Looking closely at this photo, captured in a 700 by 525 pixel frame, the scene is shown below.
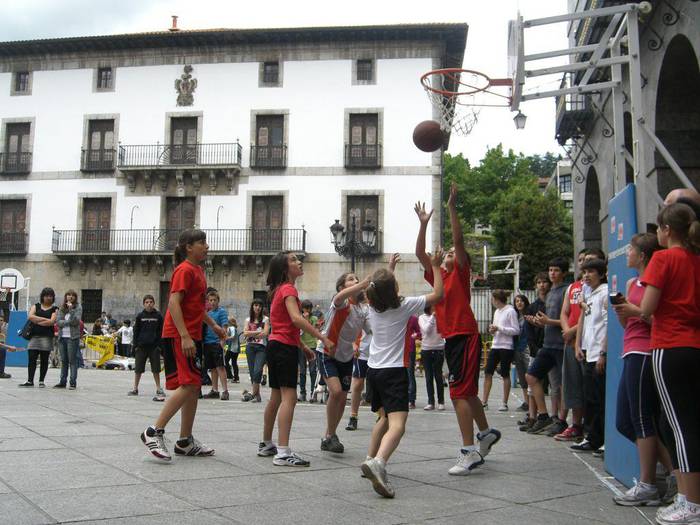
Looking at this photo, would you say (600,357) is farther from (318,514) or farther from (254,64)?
(254,64)

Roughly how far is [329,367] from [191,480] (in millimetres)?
2343

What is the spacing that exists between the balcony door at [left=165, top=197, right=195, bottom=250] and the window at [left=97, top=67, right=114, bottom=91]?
6.21 meters

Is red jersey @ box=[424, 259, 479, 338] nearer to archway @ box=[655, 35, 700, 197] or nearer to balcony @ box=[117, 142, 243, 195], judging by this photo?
archway @ box=[655, 35, 700, 197]

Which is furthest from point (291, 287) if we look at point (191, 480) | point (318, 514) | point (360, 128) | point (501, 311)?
point (360, 128)

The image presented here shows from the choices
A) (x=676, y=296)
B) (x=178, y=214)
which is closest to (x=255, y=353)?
(x=676, y=296)

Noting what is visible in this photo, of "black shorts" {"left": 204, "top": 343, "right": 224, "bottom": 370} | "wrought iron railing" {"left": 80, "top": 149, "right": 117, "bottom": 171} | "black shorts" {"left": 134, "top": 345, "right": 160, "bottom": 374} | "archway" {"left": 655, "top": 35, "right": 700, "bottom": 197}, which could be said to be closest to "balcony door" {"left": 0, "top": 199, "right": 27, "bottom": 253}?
"wrought iron railing" {"left": 80, "top": 149, "right": 117, "bottom": 171}

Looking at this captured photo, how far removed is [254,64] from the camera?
31.6 metres

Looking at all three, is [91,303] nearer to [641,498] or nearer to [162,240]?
[162,240]

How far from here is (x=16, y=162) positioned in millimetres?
33156

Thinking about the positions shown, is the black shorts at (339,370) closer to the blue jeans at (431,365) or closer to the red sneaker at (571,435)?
the red sneaker at (571,435)

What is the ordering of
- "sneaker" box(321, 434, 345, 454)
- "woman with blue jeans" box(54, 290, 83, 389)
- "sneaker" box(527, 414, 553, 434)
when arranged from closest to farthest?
1. "sneaker" box(321, 434, 345, 454)
2. "sneaker" box(527, 414, 553, 434)
3. "woman with blue jeans" box(54, 290, 83, 389)

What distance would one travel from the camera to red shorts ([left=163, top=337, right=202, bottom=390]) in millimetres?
6195

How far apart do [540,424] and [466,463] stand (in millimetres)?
3266

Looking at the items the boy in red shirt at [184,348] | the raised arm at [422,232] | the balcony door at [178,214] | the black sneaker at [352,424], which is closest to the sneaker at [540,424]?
the black sneaker at [352,424]
